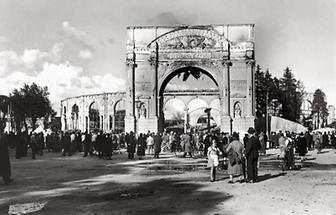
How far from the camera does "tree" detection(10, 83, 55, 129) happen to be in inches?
2239

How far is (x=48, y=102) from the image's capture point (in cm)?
6191

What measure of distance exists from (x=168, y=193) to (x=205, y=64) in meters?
27.2

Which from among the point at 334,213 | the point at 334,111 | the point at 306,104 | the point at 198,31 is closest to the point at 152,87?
the point at 198,31

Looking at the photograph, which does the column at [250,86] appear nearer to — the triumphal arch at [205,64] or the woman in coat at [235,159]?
the triumphal arch at [205,64]

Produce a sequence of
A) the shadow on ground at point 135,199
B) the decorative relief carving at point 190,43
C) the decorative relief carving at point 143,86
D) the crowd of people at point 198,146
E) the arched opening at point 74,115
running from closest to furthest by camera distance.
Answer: the shadow on ground at point 135,199 < the crowd of people at point 198,146 < the decorative relief carving at point 190,43 < the decorative relief carving at point 143,86 < the arched opening at point 74,115

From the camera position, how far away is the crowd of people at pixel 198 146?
1359 cm

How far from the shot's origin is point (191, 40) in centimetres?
3769

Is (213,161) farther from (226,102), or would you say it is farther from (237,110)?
(237,110)

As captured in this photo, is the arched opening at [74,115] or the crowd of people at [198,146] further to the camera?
the arched opening at [74,115]

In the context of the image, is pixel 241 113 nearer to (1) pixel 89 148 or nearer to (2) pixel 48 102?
(1) pixel 89 148

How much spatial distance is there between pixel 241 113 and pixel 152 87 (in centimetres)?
831

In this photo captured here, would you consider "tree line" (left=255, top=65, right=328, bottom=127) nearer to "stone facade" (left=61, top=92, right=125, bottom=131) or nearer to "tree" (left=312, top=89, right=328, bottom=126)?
"tree" (left=312, top=89, right=328, bottom=126)

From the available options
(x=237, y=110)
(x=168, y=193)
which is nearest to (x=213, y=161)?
(x=168, y=193)

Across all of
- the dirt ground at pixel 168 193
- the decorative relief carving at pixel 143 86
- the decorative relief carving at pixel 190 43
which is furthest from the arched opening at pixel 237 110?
the dirt ground at pixel 168 193
